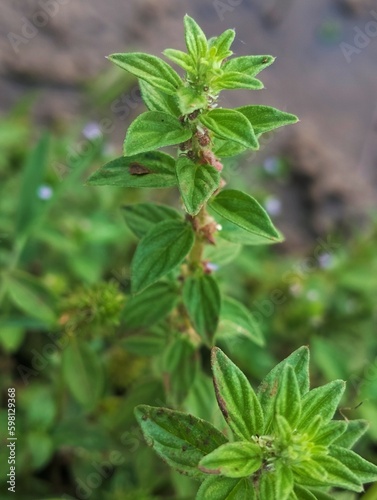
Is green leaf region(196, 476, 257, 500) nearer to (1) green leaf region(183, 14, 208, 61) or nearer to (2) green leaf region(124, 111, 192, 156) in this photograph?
(2) green leaf region(124, 111, 192, 156)

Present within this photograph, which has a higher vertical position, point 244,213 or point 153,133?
point 153,133

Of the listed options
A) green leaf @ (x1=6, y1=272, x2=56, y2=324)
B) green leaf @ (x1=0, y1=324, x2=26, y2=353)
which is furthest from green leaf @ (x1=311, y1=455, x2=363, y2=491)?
green leaf @ (x1=0, y1=324, x2=26, y2=353)

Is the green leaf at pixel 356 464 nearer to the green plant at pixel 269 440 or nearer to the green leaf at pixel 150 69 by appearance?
the green plant at pixel 269 440

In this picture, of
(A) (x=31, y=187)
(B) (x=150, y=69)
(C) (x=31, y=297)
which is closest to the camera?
(B) (x=150, y=69)

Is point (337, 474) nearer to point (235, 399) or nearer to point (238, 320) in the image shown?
point (235, 399)

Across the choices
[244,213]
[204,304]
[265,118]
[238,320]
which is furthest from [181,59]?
[238,320]

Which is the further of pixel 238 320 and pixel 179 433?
pixel 238 320
